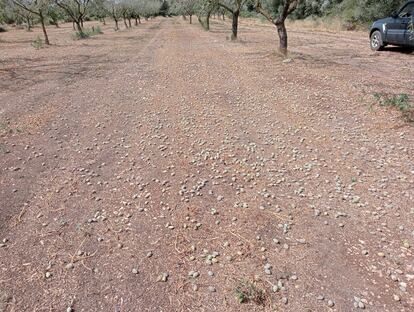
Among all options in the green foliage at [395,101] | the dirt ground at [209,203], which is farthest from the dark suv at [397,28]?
the green foliage at [395,101]

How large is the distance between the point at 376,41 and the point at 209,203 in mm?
15208

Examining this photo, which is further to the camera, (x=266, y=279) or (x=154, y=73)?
(x=154, y=73)

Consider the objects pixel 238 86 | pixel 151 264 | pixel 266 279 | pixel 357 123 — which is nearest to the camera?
pixel 266 279

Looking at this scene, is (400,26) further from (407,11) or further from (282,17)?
(282,17)

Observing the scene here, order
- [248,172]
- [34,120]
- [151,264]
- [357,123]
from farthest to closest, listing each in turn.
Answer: [34,120] → [357,123] → [248,172] → [151,264]

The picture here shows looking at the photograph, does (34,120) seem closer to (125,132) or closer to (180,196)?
(125,132)

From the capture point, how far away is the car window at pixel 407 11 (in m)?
11.7

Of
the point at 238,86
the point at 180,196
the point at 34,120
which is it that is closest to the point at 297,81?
the point at 238,86

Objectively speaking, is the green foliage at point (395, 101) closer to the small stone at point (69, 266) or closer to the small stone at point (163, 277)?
the small stone at point (163, 277)

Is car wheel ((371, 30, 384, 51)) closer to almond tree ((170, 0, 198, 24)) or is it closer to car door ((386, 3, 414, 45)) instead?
car door ((386, 3, 414, 45))

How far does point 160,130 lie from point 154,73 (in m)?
6.49

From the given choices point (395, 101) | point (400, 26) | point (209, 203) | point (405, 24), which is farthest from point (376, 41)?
point (209, 203)

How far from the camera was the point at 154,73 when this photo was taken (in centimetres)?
1210

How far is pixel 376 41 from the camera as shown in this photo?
14531 millimetres
